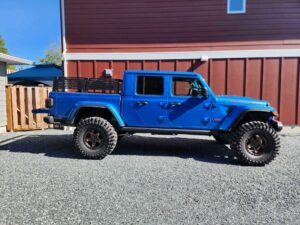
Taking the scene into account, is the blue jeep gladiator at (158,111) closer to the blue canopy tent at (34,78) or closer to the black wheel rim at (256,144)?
the black wheel rim at (256,144)

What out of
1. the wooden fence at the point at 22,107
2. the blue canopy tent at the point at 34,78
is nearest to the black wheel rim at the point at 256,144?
the wooden fence at the point at 22,107

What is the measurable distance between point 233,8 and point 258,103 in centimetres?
472

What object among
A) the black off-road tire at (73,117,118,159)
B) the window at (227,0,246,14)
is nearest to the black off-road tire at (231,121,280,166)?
the black off-road tire at (73,117,118,159)

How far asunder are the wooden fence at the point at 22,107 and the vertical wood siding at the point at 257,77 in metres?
4.19

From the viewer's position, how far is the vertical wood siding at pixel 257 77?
823cm

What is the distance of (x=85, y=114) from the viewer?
5.55 meters

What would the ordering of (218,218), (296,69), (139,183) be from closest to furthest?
1. (218,218)
2. (139,183)
3. (296,69)

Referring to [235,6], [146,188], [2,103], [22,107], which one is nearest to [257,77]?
[235,6]

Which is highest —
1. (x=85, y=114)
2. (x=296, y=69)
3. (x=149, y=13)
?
(x=149, y=13)

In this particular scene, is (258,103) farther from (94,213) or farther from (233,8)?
(233,8)

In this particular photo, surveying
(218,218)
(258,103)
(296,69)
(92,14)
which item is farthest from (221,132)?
(92,14)

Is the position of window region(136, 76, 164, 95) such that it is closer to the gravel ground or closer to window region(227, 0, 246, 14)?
the gravel ground

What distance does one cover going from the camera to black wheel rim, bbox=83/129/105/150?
17.3ft

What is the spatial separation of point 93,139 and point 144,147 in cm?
159
